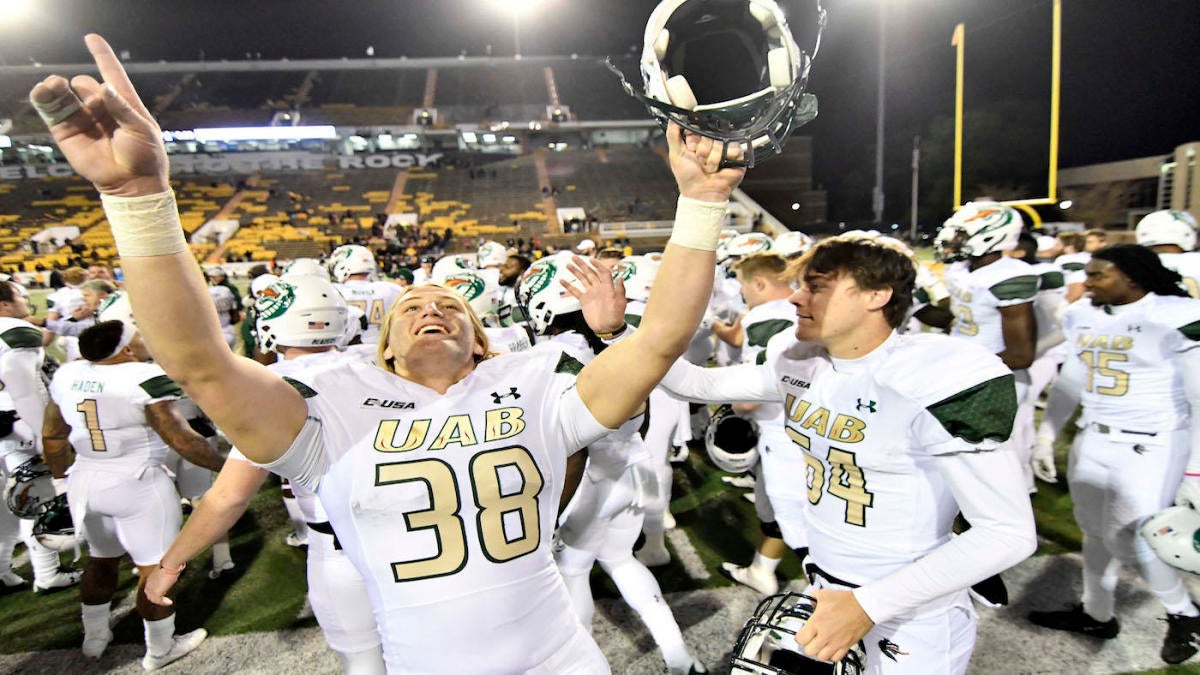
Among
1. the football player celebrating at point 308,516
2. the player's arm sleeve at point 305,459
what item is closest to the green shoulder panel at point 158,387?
the football player celebrating at point 308,516

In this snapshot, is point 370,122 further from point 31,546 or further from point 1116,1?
point 31,546

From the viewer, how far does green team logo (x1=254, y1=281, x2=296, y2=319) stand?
3635 millimetres

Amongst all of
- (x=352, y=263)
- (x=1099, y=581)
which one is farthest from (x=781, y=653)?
(x=352, y=263)

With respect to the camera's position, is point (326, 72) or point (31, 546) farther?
point (326, 72)

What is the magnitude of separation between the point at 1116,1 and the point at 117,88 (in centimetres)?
3663

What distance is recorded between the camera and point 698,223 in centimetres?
164

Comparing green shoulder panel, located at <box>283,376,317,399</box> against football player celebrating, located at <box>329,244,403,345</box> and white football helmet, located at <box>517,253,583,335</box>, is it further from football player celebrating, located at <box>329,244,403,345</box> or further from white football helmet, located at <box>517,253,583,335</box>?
football player celebrating, located at <box>329,244,403,345</box>

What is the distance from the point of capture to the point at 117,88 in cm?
139

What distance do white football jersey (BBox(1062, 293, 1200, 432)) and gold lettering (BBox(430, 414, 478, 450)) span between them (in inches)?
153

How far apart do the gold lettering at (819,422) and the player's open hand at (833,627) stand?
566 millimetres

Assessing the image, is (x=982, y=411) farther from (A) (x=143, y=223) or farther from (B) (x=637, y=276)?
(B) (x=637, y=276)

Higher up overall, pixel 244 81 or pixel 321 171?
pixel 244 81

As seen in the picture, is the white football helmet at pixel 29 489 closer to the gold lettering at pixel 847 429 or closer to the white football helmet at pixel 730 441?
the white football helmet at pixel 730 441

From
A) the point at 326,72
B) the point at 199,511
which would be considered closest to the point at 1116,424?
the point at 199,511
